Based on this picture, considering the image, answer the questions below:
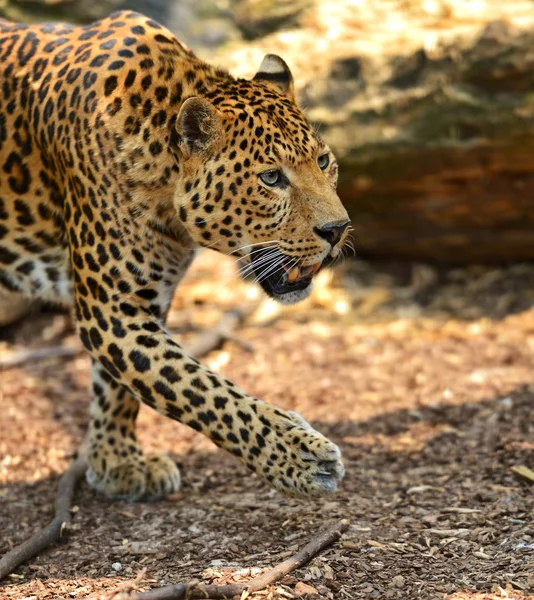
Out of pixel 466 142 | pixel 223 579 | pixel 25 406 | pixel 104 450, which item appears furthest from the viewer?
pixel 466 142

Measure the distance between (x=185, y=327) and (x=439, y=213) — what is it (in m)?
3.06

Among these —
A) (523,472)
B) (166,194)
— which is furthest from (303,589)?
(166,194)

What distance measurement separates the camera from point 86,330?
6.05 metres

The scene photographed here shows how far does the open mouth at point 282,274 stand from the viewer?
230 inches

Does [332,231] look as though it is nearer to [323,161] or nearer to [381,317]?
[323,161]

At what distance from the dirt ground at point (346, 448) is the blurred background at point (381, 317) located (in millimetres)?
25

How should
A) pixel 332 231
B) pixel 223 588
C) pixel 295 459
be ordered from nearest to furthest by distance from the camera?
pixel 223 588, pixel 295 459, pixel 332 231

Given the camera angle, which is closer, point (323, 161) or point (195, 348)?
point (323, 161)

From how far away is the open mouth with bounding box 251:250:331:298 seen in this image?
19.1 ft

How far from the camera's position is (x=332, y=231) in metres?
5.66

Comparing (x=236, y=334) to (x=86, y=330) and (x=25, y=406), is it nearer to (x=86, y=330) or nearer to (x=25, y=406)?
(x=25, y=406)

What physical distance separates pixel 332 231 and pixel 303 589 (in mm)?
2000

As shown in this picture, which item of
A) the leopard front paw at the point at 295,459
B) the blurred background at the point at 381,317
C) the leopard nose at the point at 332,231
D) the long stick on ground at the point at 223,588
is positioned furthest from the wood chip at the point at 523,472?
the leopard nose at the point at 332,231

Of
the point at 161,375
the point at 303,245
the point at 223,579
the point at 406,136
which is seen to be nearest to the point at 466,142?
the point at 406,136
